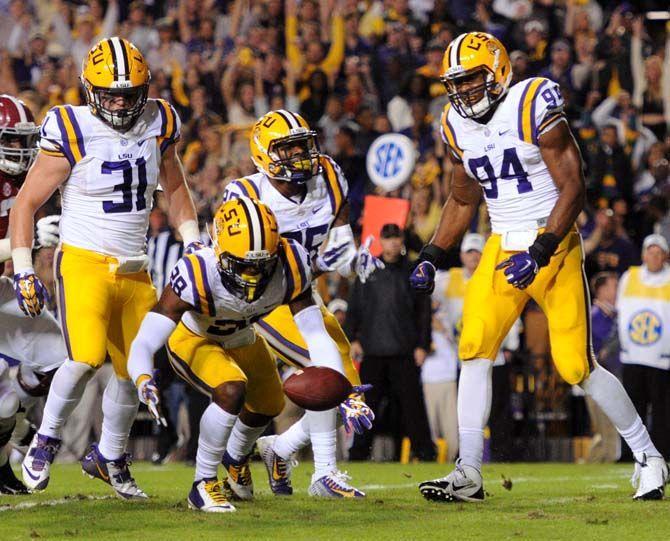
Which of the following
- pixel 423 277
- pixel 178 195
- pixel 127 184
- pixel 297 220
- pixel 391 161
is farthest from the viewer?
pixel 391 161

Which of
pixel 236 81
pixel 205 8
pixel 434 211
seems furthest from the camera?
pixel 205 8

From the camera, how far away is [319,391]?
5426 millimetres

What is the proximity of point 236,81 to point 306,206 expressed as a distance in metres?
6.94

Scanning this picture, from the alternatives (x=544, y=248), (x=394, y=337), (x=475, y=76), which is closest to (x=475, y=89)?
(x=475, y=76)

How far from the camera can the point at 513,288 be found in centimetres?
605

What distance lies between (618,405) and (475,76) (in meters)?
1.61

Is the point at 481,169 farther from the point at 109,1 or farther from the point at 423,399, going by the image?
the point at 109,1

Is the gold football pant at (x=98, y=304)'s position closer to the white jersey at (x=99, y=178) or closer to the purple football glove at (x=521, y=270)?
the white jersey at (x=99, y=178)

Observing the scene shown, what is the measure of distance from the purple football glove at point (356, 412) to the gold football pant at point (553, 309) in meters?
0.84

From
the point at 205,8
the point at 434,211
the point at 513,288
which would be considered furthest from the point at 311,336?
the point at 205,8

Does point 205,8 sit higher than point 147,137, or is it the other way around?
point 205,8

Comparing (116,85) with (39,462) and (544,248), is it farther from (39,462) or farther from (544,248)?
(544,248)

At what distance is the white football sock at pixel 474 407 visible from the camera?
19.9 feet

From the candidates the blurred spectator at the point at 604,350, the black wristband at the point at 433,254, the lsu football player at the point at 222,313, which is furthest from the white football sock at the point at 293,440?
the blurred spectator at the point at 604,350
